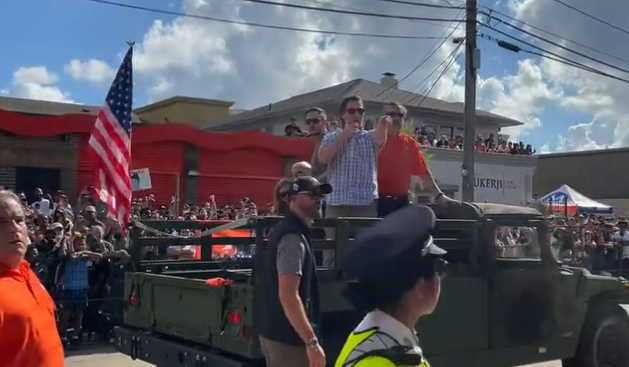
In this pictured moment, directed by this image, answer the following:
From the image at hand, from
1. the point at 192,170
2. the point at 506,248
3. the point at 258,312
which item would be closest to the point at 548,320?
the point at 506,248

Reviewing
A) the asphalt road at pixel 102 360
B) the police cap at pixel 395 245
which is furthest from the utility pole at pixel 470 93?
the police cap at pixel 395 245

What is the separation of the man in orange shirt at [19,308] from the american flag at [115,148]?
7.61 meters

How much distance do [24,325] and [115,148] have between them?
8378mm

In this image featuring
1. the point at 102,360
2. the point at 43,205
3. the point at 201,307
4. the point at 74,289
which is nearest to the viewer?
Result: the point at 201,307

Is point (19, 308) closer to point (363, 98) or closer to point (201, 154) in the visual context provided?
point (201, 154)

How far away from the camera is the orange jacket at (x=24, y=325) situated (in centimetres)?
338

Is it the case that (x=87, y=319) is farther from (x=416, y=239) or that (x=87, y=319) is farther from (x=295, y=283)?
(x=416, y=239)

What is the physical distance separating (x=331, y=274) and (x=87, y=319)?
649cm

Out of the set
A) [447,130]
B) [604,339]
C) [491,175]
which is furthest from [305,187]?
[447,130]

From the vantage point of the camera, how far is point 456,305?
6.21 meters

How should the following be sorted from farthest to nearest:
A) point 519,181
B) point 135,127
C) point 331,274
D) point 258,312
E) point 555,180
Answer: point 555,180 < point 519,181 < point 135,127 < point 331,274 < point 258,312

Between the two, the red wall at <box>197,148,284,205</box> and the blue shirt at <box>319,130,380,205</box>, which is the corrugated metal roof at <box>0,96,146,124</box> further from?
the blue shirt at <box>319,130,380,205</box>

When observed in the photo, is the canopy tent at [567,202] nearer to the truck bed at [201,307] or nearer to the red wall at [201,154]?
the red wall at [201,154]

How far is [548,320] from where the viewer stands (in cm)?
679
